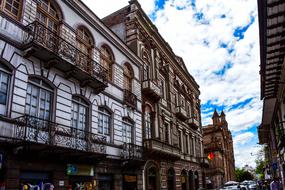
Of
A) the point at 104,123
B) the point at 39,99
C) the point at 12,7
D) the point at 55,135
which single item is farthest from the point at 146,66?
the point at 12,7

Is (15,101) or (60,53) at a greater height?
(60,53)

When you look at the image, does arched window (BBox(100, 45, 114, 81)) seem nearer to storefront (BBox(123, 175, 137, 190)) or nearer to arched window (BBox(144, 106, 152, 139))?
arched window (BBox(144, 106, 152, 139))

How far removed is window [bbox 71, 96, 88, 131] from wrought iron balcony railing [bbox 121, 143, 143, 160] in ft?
12.2

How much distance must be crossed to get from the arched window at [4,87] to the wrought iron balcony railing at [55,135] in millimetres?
660

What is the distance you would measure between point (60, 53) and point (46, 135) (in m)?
4.00

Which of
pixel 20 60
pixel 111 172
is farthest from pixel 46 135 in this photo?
pixel 111 172

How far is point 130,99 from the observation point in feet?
66.3

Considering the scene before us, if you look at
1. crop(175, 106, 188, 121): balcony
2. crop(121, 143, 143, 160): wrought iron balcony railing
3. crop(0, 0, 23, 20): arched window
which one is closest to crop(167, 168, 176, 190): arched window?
crop(175, 106, 188, 121): balcony

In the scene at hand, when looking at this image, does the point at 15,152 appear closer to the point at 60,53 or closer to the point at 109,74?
the point at 60,53

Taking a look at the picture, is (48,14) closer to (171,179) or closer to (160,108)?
(160,108)

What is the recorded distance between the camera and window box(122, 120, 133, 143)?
19.1 m

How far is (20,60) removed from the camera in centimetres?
1176

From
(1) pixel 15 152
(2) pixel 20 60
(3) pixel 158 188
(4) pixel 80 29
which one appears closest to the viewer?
(1) pixel 15 152

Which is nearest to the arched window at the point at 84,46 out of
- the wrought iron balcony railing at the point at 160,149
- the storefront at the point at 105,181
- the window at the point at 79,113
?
the window at the point at 79,113
